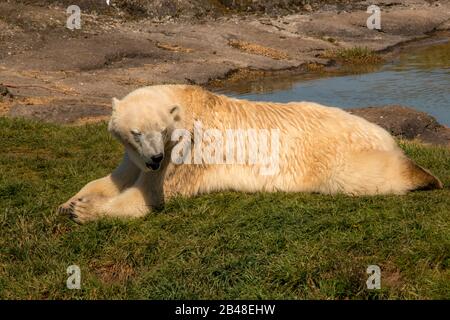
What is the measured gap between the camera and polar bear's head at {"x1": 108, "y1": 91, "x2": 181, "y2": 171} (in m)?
5.86

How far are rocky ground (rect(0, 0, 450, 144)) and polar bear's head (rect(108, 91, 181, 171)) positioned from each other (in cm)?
739

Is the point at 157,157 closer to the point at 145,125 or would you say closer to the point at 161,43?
the point at 145,125

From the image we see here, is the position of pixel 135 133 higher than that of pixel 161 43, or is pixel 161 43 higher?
pixel 135 133

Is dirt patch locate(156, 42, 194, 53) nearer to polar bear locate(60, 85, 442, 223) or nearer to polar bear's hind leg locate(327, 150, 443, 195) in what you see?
polar bear locate(60, 85, 442, 223)

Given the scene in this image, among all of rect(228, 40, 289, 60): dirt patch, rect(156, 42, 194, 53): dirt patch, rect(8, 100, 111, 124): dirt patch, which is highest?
rect(8, 100, 111, 124): dirt patch

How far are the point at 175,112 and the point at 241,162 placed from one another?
2.89ft

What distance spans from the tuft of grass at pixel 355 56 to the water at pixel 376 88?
A: 78 cm

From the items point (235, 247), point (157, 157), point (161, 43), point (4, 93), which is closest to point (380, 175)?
point (235, 247)

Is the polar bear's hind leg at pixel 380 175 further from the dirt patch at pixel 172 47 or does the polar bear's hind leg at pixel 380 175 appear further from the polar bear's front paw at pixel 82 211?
the dirt patch at pixel 172 47

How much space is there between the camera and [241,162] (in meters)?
6.69

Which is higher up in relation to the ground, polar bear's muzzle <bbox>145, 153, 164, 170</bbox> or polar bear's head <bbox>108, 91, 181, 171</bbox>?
polar bear's head <bbox>108, 91, 181, 171</bbox>

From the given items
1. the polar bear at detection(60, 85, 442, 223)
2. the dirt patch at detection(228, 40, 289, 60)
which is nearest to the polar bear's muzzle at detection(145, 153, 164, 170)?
the polar bear at detection(60, 85, 442, 223)

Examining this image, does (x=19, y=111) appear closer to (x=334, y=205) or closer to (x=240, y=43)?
(x=334, y=205)
